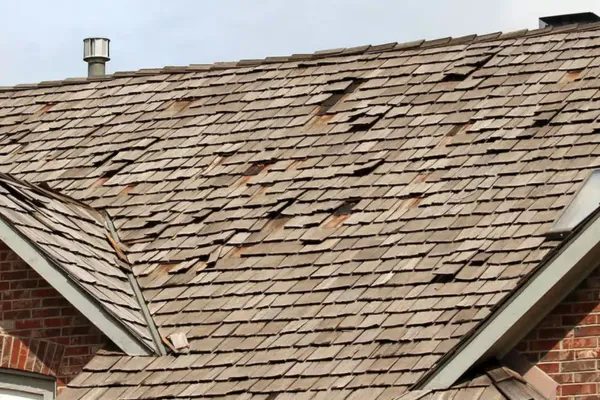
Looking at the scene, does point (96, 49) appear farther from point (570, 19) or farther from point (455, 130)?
point (455, 130)

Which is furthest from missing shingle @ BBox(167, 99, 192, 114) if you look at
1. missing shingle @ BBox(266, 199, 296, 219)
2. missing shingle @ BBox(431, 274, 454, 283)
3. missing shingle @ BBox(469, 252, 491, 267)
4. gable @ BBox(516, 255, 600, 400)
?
gable @ BBox(516, 255, 600, 400)

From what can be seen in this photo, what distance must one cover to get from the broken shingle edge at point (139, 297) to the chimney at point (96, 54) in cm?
452

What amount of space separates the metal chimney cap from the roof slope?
185 inches

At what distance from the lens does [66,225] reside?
12.5m

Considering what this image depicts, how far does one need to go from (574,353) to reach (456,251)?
1340mm

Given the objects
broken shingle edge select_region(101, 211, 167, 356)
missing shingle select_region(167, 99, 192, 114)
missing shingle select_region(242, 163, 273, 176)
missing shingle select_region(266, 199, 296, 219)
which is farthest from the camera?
missing shingle select_region(167, 99, 192, 114)

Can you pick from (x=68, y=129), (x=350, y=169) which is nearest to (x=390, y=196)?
(x=350, y=169)

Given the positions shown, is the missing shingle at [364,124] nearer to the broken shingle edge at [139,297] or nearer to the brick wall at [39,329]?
the broken shingle edge at [139,297]

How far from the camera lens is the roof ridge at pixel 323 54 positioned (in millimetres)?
14412

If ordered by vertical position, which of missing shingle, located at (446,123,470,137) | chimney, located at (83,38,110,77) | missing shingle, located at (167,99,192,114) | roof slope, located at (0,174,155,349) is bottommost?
roof slope, located at (0,174,155,349)

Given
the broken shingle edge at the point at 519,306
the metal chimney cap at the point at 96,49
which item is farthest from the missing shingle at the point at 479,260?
the metal chimney cap at the point at 96,49

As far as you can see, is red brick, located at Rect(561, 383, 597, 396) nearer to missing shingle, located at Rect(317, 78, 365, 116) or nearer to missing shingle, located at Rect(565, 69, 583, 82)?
missing shingle, located at Rect(565, 69, 583, 82)

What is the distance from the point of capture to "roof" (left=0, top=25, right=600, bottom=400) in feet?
35.7

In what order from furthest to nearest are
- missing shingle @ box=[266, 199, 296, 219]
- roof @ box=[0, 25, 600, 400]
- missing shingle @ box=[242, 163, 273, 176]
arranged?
1. missing shingle @ box=[242, 163, 273, 176]
2. missing shingle @ box=[266, 199, 296, 219]
3. roof @ box=[0, 25, 600, 400]
